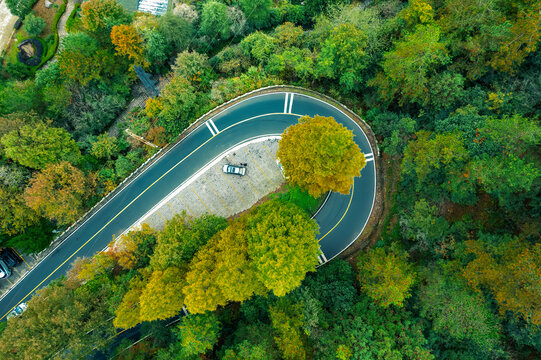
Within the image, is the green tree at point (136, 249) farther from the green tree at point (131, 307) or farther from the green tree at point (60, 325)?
the green tree at point (60, 325)

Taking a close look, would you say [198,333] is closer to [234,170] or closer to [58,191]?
[234,170]

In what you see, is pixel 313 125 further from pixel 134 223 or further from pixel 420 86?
pixel 134 223

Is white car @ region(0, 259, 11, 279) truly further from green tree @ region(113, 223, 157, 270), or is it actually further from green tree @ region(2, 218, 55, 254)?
green tree @ region(113, 223, 157, 270)

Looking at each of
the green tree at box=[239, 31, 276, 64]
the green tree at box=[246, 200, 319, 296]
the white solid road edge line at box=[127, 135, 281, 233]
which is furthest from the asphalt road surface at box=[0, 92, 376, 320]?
the green tree at box=[246, 200, 319, 296]

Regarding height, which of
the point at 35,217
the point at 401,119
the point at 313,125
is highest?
Result: the point at 35,217

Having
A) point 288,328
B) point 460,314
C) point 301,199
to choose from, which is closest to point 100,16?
point 301,199

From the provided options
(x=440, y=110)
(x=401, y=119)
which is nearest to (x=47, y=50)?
(x=401, y=119)

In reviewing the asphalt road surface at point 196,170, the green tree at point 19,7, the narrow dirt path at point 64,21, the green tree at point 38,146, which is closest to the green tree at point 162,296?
the asphalt road surface at point 196,170
